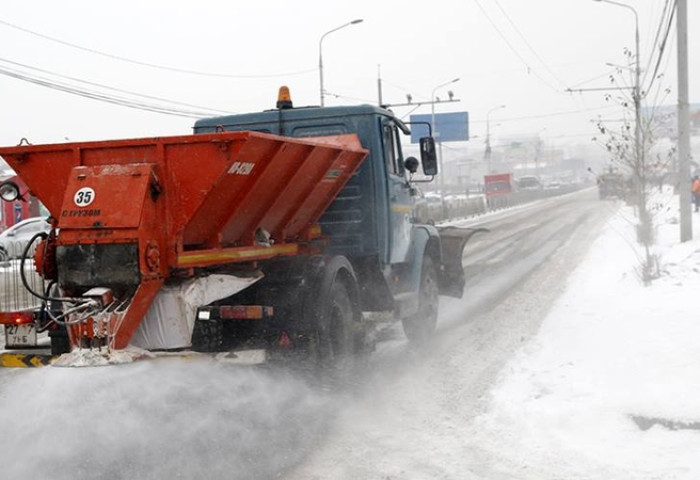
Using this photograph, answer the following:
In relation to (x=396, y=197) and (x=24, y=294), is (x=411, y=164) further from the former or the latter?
(x=24, y=294)

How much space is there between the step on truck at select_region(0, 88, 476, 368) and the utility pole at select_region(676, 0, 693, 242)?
8.78m

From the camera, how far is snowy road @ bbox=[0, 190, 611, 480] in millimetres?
4746

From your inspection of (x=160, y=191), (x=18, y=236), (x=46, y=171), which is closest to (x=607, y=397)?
(x=160, y=191)

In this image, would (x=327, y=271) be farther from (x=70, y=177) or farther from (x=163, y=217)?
(x=70, y=177)

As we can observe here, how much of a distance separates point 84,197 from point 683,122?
12.2 metres

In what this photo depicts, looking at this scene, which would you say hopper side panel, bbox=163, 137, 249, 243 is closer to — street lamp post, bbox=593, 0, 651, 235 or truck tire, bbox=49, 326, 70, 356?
truck tire, bbox=49, 326, 70, 356

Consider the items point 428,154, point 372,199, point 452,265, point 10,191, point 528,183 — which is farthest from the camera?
point 528,183

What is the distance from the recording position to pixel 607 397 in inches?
223

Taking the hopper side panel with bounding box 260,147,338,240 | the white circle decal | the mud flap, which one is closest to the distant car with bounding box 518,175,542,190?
the mud flap

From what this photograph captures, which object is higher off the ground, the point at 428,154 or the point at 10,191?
the point at 428,154

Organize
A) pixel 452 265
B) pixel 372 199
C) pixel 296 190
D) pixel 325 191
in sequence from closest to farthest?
pixel 296 190
pixel 325 191
pixel 372 199
pixel 452 265

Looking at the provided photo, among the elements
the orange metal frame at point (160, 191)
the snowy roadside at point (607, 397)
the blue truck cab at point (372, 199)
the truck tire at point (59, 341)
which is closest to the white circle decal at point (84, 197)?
the orange metal frame at point (160, 191)

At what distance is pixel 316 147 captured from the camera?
604cm

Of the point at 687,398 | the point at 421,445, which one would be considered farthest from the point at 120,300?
the point at 687,398
